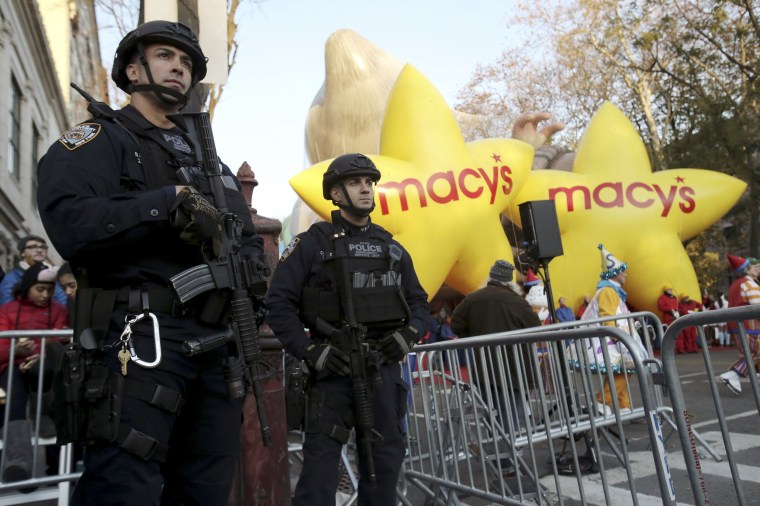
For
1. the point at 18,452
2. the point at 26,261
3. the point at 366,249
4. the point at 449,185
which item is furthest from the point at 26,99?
the point at 366,249

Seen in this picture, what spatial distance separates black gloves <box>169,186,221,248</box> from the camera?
187 cm

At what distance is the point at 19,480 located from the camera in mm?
3723

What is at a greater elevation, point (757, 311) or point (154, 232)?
point (154, 232)

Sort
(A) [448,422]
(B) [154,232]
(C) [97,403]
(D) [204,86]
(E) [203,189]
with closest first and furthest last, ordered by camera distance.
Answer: (C) [97,403]
(B) [154,232]
(E) [203,189]
(A) [448,422]
(D) [204,86]

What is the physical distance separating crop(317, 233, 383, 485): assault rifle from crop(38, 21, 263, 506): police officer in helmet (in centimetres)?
97

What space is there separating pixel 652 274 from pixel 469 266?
13.2ft

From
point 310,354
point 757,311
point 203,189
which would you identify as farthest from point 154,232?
point 757,311

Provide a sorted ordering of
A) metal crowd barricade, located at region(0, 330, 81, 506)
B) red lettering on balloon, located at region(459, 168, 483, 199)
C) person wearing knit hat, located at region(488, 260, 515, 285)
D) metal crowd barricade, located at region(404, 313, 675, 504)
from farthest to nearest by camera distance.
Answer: red lettering on balloon, located at region(459, 168, 483, 199), person wearing knit hat, located at region(488, 260, 515, 285), metal crowd barricade, located at region(0, 330, 81, 506), metal crowd barricade, located at region(404, 313, 675, 504)

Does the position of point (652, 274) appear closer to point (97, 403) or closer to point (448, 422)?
point (448, 422)

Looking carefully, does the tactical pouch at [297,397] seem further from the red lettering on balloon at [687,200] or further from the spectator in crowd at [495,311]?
the red lettering on balloon at [687,200]

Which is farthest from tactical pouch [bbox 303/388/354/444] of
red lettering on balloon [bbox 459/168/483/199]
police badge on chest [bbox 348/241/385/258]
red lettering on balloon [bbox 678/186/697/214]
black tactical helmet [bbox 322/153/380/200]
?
red lettering on balloon [bbox 678/186/697/214]

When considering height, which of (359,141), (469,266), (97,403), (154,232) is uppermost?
(359,141)

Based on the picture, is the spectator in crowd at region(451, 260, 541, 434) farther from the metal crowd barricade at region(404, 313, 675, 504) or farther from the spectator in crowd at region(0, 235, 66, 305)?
the spectator in crowd at region(0, 235, 66, 305)

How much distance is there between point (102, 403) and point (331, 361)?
4.32 feet
